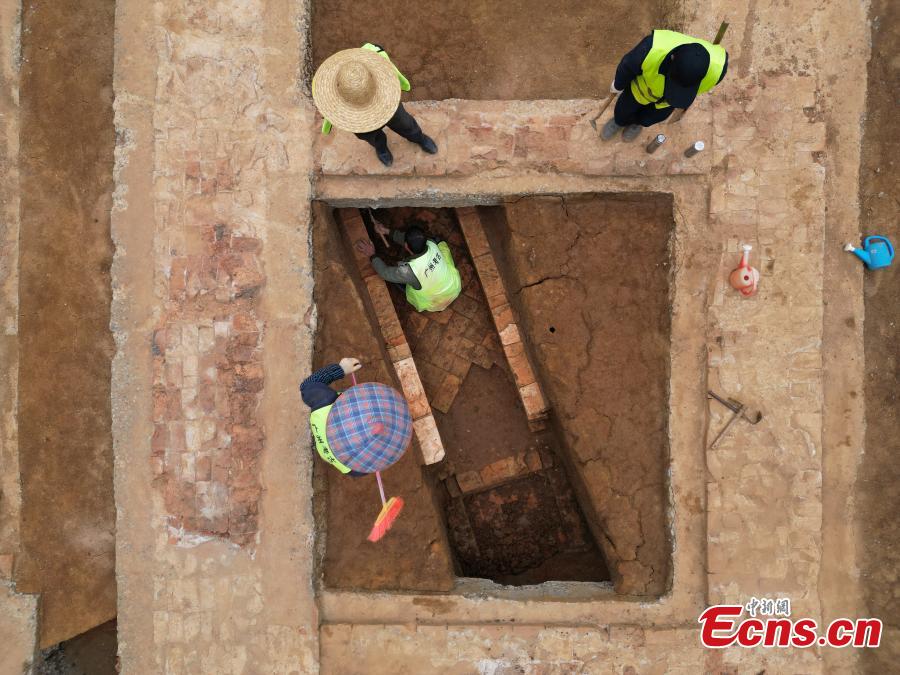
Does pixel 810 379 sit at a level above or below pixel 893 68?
below

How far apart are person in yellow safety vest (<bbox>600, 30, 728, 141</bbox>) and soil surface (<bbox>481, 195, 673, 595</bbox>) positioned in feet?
3.38

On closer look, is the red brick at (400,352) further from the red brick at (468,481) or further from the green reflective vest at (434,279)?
the red brick at (468,481)

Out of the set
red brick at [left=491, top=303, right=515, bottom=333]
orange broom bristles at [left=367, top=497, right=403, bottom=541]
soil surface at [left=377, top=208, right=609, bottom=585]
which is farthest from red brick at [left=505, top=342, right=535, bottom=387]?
orange broom bristles at [left=367, top=497, right=403, bottom=541]

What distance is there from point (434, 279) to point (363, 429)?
5.05ft

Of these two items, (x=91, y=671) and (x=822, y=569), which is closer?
(x=822, y=569)

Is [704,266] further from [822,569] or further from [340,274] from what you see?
[340,274]

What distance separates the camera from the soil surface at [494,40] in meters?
4.97

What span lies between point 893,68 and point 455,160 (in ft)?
12.4

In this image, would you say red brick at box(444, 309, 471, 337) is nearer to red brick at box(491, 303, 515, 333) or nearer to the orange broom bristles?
red brick at box(491, 303, 515, 333)

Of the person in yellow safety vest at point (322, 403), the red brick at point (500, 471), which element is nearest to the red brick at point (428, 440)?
the red brick at point (500, 471)

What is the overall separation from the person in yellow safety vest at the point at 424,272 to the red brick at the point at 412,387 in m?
0.58

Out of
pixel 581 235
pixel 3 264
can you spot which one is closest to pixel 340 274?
pixel 581 235

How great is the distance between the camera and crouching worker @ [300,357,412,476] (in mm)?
3500

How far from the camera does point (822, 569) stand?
475cm
